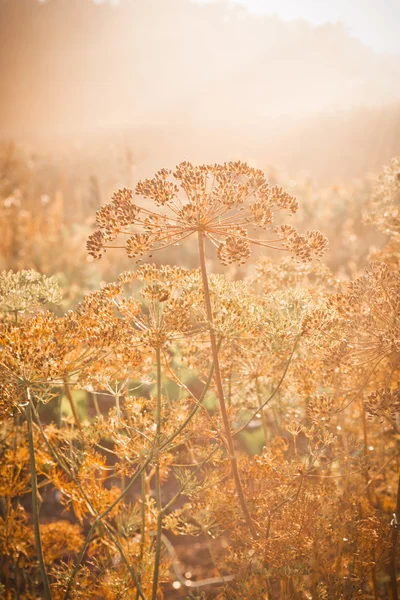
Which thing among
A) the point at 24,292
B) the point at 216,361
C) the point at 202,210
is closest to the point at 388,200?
the point at 202,210

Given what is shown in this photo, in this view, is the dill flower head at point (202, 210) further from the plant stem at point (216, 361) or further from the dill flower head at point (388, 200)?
the dill flower head at point (388, 200)

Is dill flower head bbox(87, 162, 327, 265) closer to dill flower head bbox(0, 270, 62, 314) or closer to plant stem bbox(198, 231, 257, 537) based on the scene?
plant stem bbox(198, 231, 257, 537)

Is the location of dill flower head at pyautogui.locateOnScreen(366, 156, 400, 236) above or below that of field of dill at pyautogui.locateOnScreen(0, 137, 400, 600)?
above

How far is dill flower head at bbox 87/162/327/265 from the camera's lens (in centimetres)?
125

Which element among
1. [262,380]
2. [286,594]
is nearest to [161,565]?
[286,594]

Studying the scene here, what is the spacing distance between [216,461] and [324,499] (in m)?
0.46

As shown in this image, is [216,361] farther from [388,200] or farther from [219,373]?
[388,200]

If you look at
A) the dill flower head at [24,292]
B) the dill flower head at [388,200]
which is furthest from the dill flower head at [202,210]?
the dill flower head at [388,200]

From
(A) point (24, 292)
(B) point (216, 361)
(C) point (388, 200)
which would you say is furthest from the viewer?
(C) point (388, 200)

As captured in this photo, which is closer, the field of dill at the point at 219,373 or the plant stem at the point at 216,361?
the plant stem at the point at 216,361

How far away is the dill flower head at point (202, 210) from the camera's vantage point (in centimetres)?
125

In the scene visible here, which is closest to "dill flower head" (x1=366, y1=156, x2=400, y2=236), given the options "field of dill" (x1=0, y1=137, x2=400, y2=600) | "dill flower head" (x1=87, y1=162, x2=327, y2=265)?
"field of dill" (x1=0, y1=137, x2=400, y2=600)

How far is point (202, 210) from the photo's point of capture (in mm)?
1250

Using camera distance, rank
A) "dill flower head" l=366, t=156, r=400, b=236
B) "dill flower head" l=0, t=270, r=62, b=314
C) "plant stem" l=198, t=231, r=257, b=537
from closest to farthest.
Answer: "plant stem" l=198, t=231, r=257, b=537 < "dill flower head" l=0, t=270, r=62, b=314 < "dill flower head" l=366, t=156, r=400, b=236
